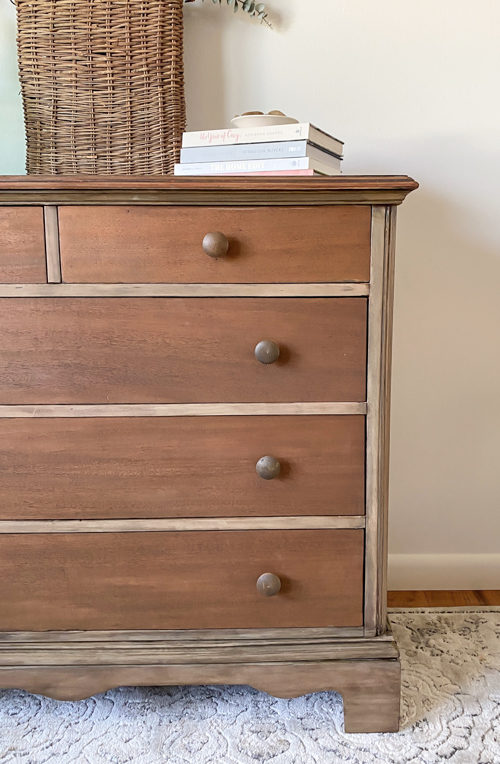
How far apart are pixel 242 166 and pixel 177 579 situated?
0.72 m

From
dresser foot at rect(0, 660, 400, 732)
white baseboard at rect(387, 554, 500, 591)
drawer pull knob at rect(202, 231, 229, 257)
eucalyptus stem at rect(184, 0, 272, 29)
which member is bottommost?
white baseboard at rect(387, 554, 500, 591)

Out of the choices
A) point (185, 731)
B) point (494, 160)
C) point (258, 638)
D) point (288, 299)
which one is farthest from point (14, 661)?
point (494, 160)

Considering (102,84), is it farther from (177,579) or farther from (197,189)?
(177,579)

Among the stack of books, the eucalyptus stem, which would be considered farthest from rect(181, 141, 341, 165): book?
the eucalyptus stem

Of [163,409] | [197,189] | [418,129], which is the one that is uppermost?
[418,129]

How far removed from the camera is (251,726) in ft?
3.49

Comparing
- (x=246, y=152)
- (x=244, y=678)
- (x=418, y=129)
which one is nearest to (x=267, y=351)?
(x=246, y=152)

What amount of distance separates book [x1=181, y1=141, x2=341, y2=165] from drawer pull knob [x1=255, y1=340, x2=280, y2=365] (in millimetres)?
323

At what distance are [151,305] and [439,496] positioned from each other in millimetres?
962

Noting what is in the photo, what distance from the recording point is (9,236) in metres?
0.94

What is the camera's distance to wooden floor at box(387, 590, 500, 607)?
147 centimetres

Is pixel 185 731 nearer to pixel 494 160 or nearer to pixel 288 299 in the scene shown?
A: pixel 288 299

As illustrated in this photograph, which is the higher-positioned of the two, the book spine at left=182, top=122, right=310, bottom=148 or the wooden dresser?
the book spine at left=182, top=122, right=310, bottom=148

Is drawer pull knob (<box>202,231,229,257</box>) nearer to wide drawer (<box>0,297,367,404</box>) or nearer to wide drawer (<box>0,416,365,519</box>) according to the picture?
wide drawer (<box>0,297,367,404</box>)
